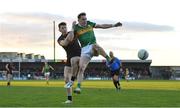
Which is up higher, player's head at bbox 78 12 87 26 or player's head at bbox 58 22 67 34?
player's head at bbox 78 12 87 26

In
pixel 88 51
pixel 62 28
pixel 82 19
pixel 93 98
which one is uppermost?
pixel 82 19

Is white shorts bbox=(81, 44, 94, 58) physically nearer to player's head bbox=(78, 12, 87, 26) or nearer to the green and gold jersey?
the green and gold jersey

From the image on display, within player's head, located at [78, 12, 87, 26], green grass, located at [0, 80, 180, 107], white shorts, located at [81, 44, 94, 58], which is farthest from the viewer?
white shorts, located at [81, 44, 94, 58]

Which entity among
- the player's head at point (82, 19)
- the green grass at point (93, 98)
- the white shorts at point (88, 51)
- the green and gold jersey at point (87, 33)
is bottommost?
the green grass at point (93, 98)

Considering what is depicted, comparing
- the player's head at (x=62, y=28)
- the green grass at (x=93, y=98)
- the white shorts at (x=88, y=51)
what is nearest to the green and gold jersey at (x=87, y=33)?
the white shorts at (x=88, y=51)

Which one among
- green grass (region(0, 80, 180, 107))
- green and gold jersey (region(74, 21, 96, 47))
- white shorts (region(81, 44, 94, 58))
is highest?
green and gold jersey (region(74, 21, 96, 47))

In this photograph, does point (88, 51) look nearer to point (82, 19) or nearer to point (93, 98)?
point (82, 19)

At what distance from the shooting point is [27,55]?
419 feet

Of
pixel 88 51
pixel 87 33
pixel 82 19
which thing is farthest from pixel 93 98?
pixel 82 19

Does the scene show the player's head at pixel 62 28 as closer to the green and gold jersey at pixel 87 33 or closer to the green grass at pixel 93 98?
the green and gold jersey at pixel 87 33

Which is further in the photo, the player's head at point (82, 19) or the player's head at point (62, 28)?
the player's head at point (82, 19)

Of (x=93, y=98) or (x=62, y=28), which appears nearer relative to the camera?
(x=62, y=28)

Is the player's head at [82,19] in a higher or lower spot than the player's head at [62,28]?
higher

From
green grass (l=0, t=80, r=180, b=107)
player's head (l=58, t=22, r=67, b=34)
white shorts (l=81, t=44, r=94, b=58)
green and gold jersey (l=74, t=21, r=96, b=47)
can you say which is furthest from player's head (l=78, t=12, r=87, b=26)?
green grass (l=0, t=80, r=180, b=107)
